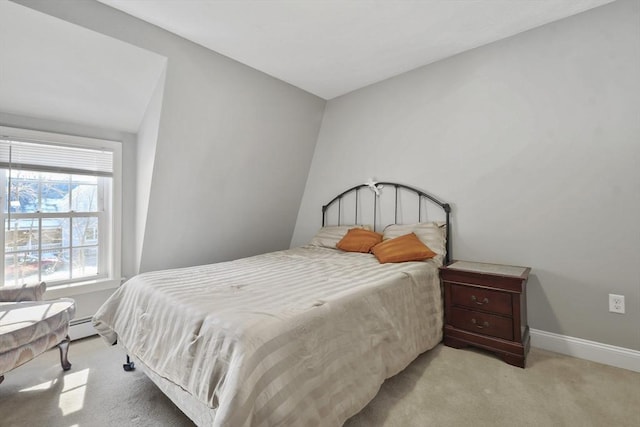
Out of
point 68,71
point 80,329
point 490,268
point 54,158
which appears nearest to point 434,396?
point 490,268

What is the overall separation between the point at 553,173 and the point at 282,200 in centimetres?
281

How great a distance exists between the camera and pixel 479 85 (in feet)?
8.68

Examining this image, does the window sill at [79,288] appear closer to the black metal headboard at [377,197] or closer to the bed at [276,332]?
the bed at [276,332]

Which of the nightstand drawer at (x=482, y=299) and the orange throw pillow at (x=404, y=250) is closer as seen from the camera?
the nightstand drawer at (x=482, y=299)

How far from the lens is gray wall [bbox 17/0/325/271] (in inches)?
92.0

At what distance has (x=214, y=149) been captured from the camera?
2.94m

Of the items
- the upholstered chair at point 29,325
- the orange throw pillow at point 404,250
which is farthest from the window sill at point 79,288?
the orange throw pillow at point 404,250

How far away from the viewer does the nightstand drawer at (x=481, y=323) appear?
6.99 feet

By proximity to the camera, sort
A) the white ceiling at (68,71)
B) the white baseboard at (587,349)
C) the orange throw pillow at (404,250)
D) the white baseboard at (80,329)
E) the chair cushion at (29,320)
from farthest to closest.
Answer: the white baseboard at (80,329), the orange throw pillow at (404,250), the white baseboard at (587,349), the white ceiling at (68,71), the chair cushion at (29,320)

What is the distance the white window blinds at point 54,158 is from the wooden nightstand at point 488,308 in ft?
10.7

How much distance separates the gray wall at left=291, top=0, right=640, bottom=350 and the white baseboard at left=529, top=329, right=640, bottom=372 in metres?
0.05

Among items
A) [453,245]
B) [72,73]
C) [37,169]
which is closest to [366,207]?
[453,245]

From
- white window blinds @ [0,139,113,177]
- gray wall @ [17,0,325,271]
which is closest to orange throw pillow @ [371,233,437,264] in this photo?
gray wall @ [17,0,325,271]

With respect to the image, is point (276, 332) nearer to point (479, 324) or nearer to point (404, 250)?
point (404, 250)
